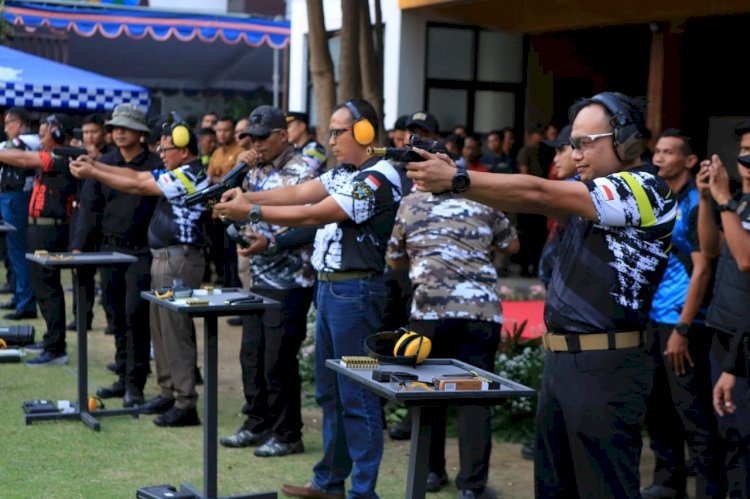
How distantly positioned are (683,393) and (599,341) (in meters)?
2.31

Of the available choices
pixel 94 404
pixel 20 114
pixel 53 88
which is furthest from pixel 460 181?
pixel 53 88

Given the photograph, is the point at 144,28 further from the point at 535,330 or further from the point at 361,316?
the point at 361,316

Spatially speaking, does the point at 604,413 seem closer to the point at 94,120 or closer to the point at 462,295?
the point at 462,295

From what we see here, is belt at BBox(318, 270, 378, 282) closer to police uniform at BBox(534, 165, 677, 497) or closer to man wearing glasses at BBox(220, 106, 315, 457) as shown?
man wearing glasses at BBox(220, 106, 315, 457)

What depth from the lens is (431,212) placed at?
674 centimetres

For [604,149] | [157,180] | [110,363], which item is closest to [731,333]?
[604,149]

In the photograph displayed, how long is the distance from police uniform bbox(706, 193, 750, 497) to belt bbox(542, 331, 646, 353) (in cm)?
127

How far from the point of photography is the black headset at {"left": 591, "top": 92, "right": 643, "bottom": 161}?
4359 mm

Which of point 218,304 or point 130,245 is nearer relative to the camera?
point 218,304

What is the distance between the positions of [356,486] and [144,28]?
16422 millimetres

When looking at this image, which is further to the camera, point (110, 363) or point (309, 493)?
point (110, 363)

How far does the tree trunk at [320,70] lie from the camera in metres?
10.7

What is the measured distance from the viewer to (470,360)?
6691 millimetres

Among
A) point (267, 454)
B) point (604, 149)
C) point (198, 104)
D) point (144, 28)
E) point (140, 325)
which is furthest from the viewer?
point (198, 104)
